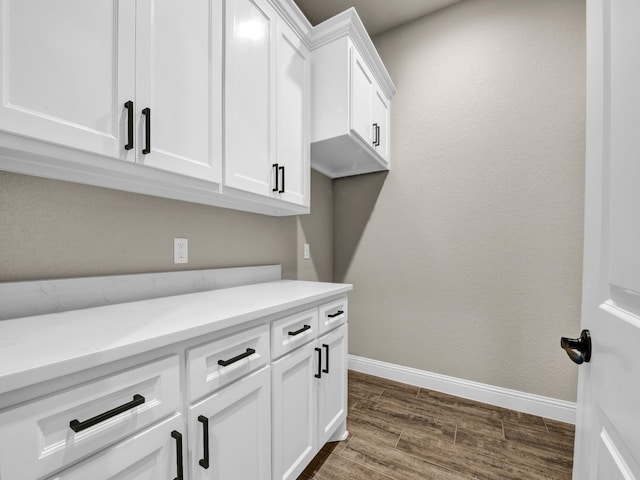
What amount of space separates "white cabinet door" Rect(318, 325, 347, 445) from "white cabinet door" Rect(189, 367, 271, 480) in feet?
1.32

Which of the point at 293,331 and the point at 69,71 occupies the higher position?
the point at 69,71

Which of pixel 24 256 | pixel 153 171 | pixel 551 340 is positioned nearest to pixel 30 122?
pixel 153 171

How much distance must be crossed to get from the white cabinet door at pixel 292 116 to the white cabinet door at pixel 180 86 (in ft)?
1.37

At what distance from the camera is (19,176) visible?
3.13ft

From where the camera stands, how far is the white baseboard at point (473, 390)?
1909mm

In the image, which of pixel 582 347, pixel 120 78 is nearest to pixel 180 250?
pixel 120 78

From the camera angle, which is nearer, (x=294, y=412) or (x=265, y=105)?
(x=294, y=412)

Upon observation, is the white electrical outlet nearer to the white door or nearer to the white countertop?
the white countertop

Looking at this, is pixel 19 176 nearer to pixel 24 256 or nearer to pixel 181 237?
pixel 24 256

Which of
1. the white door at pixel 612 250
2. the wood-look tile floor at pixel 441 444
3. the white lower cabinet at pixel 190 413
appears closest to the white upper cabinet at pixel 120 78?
the white lower cabinet at pixel 190 413

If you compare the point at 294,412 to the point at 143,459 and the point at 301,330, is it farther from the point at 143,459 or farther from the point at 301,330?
the point at 143,459

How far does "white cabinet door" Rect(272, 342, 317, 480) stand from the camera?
1.13 m

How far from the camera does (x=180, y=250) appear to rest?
4.70ft

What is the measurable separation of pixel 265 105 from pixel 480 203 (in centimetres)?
172
